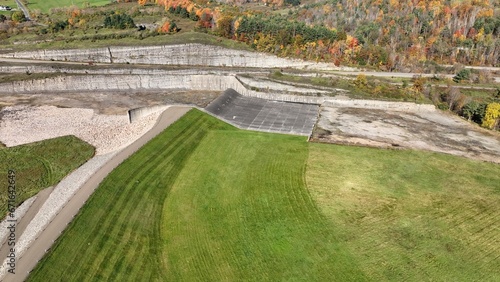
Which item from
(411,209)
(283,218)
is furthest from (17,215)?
(411,209)

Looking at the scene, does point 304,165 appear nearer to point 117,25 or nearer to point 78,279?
point 78,279

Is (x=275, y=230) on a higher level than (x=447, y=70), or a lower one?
lower

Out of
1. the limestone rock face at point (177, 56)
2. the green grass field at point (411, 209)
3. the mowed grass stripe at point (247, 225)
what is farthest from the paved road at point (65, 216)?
the limestone rock face at point (177, 56)

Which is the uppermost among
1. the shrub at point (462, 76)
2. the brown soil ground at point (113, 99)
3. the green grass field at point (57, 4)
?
the green grass field at point (57, 4)

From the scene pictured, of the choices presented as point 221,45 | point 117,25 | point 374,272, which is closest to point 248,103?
point 221,45

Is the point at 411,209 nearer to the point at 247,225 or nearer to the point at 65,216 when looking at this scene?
the point at 247,225

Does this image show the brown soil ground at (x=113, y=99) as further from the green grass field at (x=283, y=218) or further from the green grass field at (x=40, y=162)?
the green grass field at (x=283, y=218)
